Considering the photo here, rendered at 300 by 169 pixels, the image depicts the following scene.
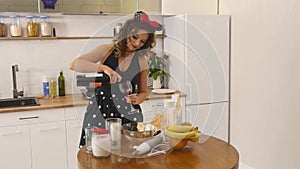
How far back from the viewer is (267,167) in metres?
3.11

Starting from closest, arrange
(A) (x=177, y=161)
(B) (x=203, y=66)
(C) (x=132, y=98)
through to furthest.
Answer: (A) (x=177, y=161) < (C) (x=132, y=98) < (B) (x=203, y=66)

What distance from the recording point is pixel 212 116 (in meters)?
3.59

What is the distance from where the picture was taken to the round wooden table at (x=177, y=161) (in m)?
1.57

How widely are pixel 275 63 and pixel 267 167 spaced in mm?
980

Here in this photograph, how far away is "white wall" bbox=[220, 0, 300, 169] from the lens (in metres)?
2.79

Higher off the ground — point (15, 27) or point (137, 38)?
point (15, 27)

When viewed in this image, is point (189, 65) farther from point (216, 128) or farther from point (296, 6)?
point (296, 6)

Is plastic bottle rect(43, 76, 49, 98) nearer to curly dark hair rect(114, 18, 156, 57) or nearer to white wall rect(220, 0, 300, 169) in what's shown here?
curly dark hair rect(114, 18, 156, 57)

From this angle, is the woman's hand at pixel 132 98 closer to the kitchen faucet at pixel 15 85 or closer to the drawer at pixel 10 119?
the drawer at pixel 10 119

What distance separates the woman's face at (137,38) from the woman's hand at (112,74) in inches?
7.6

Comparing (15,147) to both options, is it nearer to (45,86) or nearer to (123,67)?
(45,86)

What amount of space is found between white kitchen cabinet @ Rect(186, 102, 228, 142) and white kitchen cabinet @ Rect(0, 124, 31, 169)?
61.4 inches

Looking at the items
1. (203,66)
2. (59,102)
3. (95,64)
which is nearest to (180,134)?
(95,64)

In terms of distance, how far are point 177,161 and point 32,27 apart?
2139 mm
